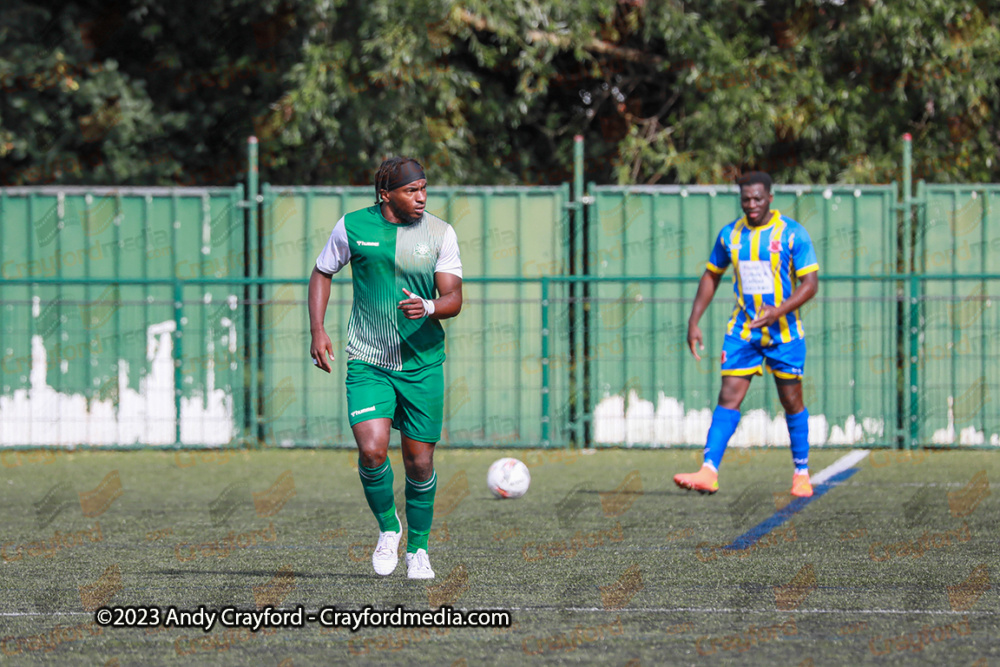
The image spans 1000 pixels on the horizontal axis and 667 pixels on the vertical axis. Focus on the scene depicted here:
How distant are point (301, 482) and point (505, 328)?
3.31m

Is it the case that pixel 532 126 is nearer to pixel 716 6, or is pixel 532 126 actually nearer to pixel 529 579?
pixel 716 6

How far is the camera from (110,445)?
534 inches

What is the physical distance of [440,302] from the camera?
247 inches

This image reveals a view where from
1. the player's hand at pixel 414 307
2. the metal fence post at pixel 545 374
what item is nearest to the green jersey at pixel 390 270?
the player's hand at pixel 414 307

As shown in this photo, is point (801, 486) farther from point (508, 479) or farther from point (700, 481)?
point (508, 479)

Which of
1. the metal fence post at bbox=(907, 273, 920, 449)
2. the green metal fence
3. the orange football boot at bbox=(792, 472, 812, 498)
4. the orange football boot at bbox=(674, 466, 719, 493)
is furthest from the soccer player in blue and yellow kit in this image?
the metal fence post at bbox=(907, 273, 920, 449)

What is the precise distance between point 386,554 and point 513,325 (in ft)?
23.7

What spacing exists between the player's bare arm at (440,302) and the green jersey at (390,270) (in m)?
0.04

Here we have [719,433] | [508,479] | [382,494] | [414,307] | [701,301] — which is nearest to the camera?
[414,307]

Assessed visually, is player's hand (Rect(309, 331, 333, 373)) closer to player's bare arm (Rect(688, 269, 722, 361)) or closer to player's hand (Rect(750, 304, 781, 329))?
A: player's hand (Rect(750, 304, 781, 329))

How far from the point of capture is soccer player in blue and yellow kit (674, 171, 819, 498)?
9.02 meters

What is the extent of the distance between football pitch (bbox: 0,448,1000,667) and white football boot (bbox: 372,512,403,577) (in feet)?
0.19

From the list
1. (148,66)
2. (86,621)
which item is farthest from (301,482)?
(148,66)

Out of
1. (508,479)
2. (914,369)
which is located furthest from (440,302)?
(914,369)
